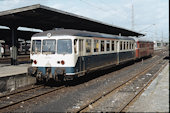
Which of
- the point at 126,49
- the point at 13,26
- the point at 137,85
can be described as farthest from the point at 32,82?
the point at 126,49

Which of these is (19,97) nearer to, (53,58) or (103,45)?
(53,58)

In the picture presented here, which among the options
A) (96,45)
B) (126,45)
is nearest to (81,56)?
(96,45)

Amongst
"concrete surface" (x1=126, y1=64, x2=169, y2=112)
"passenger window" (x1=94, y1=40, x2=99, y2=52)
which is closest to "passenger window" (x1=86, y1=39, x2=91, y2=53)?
"passenger window" (x1=94, y1=40, x2=99, y2=52)

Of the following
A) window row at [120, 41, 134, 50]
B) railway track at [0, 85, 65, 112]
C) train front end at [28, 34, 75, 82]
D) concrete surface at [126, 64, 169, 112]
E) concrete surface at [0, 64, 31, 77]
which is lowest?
railway track at [0, 85, 65, 112]

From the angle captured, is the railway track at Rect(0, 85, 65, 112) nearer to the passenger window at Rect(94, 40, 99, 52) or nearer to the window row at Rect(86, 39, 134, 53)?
the window row at Rect(86, 39, 134, 53)

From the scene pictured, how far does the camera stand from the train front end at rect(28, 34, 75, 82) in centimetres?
1046

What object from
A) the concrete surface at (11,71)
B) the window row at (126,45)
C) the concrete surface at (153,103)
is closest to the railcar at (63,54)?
the concrete surface at (11,71)

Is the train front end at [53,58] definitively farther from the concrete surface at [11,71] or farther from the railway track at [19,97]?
the concrete surface at [11,71]

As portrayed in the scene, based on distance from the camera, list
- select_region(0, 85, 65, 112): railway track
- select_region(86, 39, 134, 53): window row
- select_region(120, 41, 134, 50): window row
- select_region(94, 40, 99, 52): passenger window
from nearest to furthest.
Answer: select_region(0, 85, 65, 112): railway track → select_region(86, 39, 134, 53): window row → select_region(94, 40, 99, 52): passenger window → select_region(120, 41, 134, 50): window row

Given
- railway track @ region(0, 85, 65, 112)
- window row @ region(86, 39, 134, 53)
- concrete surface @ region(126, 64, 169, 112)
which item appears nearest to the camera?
concrete surface @ region(126, 64, 169, 112)

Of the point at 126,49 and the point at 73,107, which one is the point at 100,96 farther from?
the point at 126,49

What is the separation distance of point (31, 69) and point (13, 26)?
800 cm

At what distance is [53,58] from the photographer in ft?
35.3

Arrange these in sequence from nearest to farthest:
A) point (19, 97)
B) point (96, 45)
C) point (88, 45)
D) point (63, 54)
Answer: point (19, 97) < point (63, 54) < point (88, 45) < point (96, 45)
